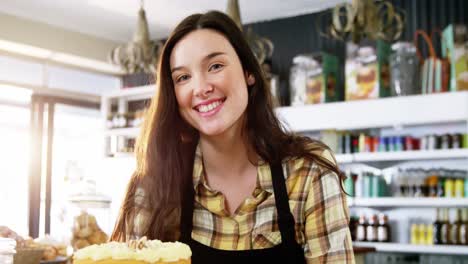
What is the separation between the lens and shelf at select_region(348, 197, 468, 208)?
14.9ft

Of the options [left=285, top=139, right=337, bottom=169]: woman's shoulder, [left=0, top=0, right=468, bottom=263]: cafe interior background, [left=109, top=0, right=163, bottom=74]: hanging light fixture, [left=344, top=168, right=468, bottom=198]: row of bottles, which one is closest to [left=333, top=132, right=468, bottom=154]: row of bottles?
[left=0, top=0, right=468, bottom=263]: cafe interior background

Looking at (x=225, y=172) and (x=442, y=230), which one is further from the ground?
(x=225, y=172)

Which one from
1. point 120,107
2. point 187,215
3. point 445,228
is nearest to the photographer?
point 187,215

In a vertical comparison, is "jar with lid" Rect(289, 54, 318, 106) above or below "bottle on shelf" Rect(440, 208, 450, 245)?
above

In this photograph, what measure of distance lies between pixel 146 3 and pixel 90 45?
1314 mm

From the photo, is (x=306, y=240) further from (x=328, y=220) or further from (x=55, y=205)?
(x=55, y=205)

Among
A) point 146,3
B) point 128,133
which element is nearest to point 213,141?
point 146,3

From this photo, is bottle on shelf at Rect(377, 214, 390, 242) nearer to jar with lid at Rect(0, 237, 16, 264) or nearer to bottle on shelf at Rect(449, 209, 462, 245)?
bottle on shelf at Rect(449, 209, 462, 245)

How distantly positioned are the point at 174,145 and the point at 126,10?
4.85 metres

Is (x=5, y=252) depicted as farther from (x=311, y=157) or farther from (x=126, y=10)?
(x=126, y=10)

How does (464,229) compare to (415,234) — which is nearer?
(464,229)

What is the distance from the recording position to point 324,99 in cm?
529

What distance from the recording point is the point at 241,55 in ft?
4.65

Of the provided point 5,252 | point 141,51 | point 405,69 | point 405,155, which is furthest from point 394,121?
point 5,252
